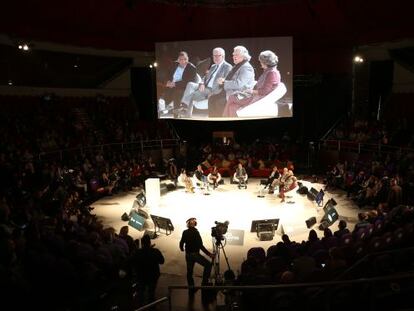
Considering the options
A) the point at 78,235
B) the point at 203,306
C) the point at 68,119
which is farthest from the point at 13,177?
the point at 68,119

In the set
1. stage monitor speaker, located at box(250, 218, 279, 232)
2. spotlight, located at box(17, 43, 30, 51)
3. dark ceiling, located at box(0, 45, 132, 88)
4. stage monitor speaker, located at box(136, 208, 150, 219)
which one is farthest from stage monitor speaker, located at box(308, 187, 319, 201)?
dark ceiling, located at box(0, 45, 132, 88)

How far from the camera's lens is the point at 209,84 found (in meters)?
18.9

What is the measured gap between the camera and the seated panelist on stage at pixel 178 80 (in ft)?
63.1

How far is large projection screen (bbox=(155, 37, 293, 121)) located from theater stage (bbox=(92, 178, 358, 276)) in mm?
3381

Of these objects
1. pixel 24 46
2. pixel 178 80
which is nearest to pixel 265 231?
pixel 178 80

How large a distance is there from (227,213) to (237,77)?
7040mm

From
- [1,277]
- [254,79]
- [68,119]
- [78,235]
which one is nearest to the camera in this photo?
[1,277]

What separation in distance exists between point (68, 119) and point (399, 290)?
18.0m

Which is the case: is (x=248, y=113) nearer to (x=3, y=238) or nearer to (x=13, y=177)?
(x=13, y=177)

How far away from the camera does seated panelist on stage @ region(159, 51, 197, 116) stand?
1923 centimetres

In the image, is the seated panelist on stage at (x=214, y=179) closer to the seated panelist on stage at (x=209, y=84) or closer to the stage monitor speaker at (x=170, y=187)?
the stage monitor speaker at (x=170, y=187)

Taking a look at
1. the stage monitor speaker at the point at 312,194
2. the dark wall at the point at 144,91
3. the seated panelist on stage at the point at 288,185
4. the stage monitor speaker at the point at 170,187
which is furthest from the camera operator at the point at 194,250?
the dark wall at the point at 144,91

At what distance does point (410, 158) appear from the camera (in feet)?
47.5

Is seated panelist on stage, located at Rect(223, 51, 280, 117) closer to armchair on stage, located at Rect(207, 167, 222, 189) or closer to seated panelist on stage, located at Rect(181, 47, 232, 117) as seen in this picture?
seated panelist on stage, located at Rect(181, 47, 232, 117)
